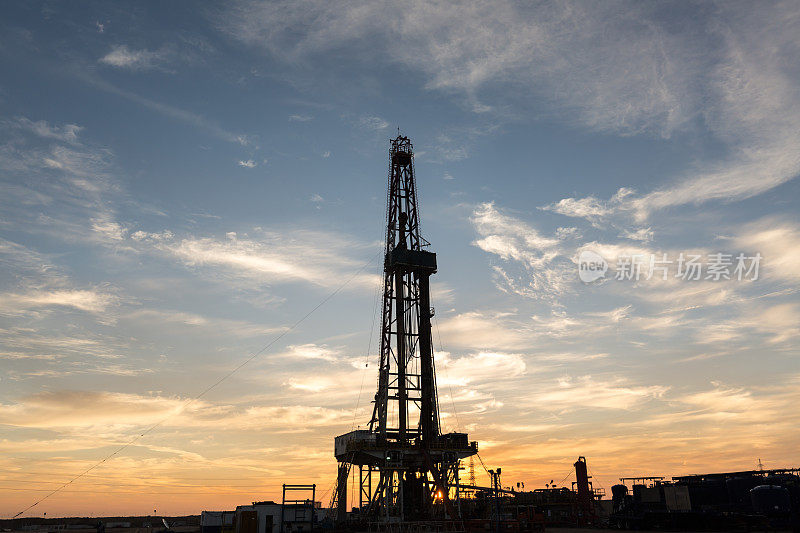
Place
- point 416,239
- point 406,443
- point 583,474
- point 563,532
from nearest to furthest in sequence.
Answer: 1. point 563,532
2. point 406,443
3. point 416,239
4. point 583,474

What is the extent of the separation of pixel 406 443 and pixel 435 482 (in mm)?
5080

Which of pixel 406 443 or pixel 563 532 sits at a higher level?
pixel 406 443

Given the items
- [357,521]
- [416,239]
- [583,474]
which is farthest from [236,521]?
[583,474]

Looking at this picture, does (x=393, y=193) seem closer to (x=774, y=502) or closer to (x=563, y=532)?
(x=563, y=532)

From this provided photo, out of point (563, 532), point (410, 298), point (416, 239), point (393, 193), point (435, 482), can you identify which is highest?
point (393, 193)

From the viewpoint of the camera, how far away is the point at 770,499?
182 ft

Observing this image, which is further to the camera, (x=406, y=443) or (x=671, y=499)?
(x=406, y=443)

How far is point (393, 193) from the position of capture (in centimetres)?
7706

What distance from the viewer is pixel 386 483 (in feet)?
205

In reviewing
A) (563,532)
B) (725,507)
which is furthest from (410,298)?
(725,507)

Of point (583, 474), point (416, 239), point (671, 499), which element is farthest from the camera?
point (583, 474)

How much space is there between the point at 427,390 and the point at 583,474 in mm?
28624

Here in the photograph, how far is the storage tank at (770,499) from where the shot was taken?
179 feet

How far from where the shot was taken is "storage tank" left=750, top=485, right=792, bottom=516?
5444 centimetres
